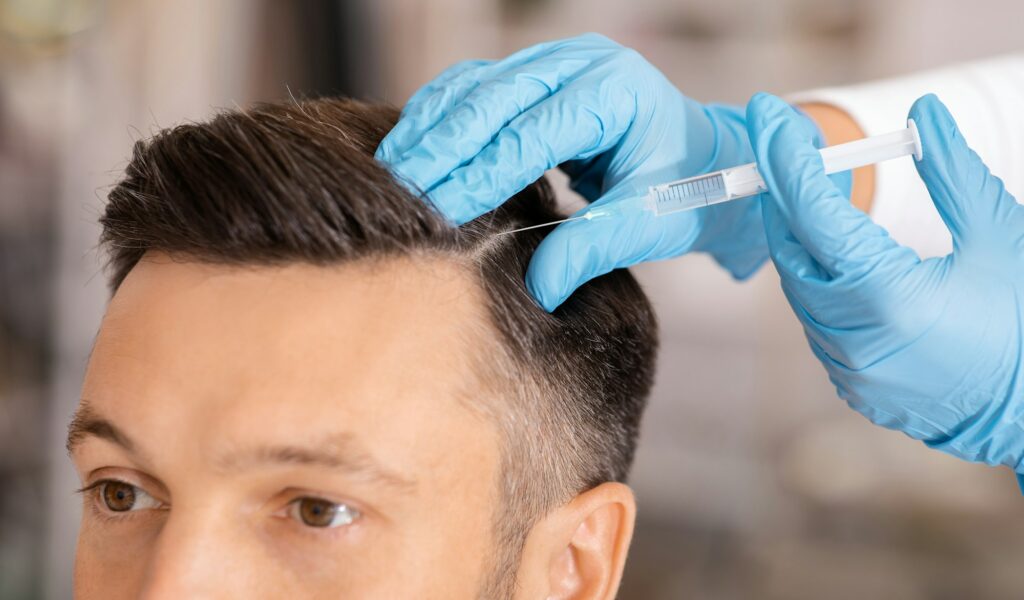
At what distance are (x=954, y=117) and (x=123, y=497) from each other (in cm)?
113

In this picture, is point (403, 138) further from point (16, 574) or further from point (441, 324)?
point (16, 574)

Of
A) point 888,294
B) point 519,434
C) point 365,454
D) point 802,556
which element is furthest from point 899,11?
point 365,454

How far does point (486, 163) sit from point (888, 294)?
43 centimetres

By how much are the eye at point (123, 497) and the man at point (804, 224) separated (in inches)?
17.2

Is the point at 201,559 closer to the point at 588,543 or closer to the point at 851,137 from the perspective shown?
the point at 588,543

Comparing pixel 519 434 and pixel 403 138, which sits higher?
pixel 403 138

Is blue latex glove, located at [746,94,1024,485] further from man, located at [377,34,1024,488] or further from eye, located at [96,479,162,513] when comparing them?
eye, located at [96,479,162,513]

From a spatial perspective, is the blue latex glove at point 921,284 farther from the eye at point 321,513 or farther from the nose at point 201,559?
the nose at point 201,559

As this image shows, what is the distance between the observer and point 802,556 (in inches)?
106

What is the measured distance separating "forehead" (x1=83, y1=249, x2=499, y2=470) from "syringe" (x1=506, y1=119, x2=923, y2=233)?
18 cm

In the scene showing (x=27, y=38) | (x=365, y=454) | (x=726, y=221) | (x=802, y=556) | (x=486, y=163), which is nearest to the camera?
(x=365, y=454)

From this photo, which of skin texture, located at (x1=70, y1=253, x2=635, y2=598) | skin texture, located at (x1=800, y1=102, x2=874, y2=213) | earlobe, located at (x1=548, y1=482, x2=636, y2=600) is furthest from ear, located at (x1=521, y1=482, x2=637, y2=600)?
skin texture, located at (x1=800, y1=102, x2=874, y2=213)

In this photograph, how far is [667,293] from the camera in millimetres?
2971

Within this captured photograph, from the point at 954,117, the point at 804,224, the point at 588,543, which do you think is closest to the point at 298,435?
the point at 588,543
